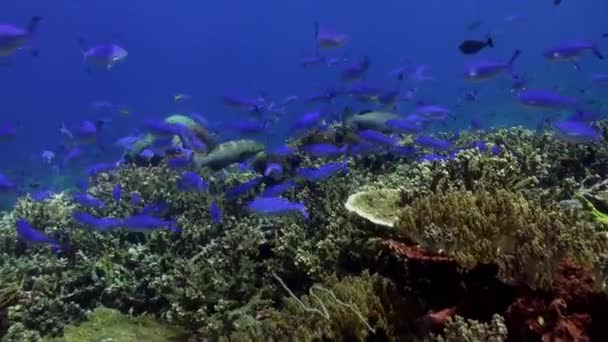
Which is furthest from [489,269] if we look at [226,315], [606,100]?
[606,100]

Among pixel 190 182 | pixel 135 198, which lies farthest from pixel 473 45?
pixel 135 198

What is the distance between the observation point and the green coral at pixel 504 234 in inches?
125

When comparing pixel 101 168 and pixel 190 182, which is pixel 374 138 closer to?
pixel 190 182

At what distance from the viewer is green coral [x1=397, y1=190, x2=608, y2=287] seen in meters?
3.18

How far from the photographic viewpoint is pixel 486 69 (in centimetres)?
971

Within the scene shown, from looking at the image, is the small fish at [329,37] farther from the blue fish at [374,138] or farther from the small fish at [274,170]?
the small fish at [274,170]

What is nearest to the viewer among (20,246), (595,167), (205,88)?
(595,167)

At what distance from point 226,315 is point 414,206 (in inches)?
82.2

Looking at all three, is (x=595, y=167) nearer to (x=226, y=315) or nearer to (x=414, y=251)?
(x=414, y=251)

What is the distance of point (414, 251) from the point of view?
3.86 m

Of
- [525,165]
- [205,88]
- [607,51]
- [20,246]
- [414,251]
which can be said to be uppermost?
[414,251]

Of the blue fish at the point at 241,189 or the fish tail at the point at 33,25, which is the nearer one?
the blue fish at the point at 241,189

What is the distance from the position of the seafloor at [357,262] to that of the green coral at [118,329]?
21 mm

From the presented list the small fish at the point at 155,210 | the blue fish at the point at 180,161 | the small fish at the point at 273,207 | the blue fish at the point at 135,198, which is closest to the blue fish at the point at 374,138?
the small fish at the point at 273,207
